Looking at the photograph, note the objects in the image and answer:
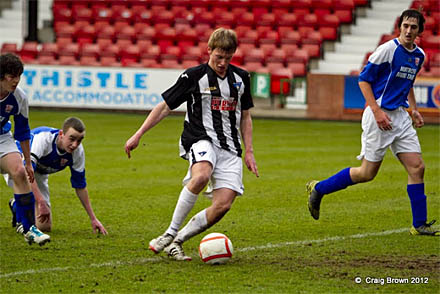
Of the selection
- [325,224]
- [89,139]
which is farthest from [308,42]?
[325,224]

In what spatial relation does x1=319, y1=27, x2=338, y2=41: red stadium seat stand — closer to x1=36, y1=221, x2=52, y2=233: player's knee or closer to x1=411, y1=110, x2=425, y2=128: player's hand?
x1=411, y1=110, x2=425, y2=128: player's hand

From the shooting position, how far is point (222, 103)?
6586 millimetres

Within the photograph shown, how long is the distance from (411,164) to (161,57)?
17453 millimetres

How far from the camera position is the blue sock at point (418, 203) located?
7.69 metres

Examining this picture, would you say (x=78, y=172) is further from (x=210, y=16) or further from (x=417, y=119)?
(x=210, y=16)

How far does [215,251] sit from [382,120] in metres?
1.99

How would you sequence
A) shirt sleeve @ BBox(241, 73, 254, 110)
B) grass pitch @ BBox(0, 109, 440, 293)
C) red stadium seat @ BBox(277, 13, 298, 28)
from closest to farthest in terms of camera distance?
grass pitch @ BBox(0, 109, 440, 293) < shirt sleeve @ BBox(241, 73, 254, 110) < red stadium seat @ BBox(277, 13, 298, 28)

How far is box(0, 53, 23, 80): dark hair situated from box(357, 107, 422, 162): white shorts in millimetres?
3066

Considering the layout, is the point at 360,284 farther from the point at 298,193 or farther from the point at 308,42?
Answer: the point at 308,42

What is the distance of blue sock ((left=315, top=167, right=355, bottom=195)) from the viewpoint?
7.82m

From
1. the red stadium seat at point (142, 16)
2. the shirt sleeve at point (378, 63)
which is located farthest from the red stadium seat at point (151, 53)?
the shirt sleeve at point (378, 63)

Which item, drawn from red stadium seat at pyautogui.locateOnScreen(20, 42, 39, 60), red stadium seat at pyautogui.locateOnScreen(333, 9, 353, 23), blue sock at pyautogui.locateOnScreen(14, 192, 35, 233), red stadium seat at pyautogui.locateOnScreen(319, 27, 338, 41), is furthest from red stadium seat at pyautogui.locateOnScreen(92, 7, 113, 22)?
blue sock at pyautogui.locateOnScreen(14, 192, 35, 233)

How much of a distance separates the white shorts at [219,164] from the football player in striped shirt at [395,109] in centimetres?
152

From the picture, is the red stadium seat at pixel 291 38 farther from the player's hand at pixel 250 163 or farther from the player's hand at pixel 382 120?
the player's hand at pixel 250 163
